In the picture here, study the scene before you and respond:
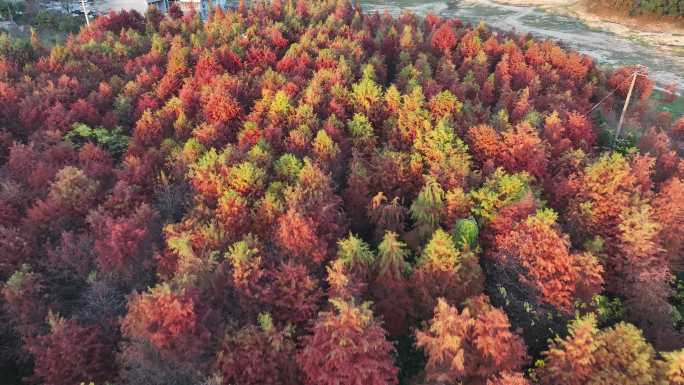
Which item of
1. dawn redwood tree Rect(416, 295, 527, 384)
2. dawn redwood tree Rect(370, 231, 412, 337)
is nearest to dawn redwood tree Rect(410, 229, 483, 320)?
dawn redwood tree Rect(370, 231, 412, 337)

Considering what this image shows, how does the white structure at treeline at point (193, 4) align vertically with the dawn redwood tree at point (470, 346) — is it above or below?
above

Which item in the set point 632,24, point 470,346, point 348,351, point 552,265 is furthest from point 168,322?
point 632,24

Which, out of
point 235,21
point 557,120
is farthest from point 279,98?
point 235,21

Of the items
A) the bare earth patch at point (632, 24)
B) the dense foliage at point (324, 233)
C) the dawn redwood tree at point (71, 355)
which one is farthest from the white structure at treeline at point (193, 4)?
the bare earth patch at point (632, 24)

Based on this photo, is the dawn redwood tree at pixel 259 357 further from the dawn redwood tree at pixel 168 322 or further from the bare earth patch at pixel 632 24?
the bare earth patch at pixel 632 24

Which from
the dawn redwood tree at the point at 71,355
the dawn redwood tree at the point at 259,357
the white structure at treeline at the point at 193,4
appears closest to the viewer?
the dawn redwood tree at the point at 259,357

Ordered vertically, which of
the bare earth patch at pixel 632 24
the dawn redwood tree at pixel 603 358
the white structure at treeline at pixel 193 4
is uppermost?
the white structure at treeline at pixel 193 4

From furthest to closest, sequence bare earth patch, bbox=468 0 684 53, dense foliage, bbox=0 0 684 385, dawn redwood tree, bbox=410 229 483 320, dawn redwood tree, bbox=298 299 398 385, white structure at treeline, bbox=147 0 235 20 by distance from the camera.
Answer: bare earth patch, bbox=468 0 684 53
white structure at treeline, bbox=147 0 235 20
dawn redwood tree, bbox=410 229 483 320
dense foliage, bbox=0 0 684 385
dawn redwood tree, bbox=298 299 398 385

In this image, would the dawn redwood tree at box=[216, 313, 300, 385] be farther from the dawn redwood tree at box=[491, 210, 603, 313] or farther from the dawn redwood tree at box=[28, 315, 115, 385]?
the dawn redwood tree at box=[491, 210, 603, 313]
